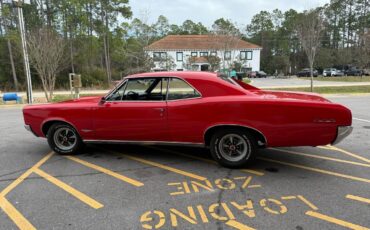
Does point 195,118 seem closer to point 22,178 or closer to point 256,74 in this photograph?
point 22,178

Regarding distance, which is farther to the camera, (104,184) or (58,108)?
(58,108)

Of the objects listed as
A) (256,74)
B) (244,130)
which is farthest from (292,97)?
(256,74)

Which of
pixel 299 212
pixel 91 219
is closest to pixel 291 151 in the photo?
pixel 299 212

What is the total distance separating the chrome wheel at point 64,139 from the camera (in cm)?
532

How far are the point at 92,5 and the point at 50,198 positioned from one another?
34.6 metres

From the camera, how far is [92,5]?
33938mm

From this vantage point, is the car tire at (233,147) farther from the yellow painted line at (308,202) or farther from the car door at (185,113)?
the yellow painted line at (308,202)

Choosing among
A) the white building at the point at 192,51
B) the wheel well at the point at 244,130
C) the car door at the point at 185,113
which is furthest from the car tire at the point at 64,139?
the white building at the point at 192,51

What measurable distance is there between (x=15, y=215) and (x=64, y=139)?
2.32m

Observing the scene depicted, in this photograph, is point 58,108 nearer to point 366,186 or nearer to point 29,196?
point 29,196

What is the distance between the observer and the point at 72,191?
377 cm

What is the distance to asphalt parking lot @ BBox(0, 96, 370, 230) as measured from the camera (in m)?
3.01

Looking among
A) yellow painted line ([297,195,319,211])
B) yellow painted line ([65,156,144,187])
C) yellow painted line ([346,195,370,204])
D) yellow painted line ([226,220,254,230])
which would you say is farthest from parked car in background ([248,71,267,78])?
yellow painted line ([226,220,254,230])

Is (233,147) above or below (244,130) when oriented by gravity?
below
